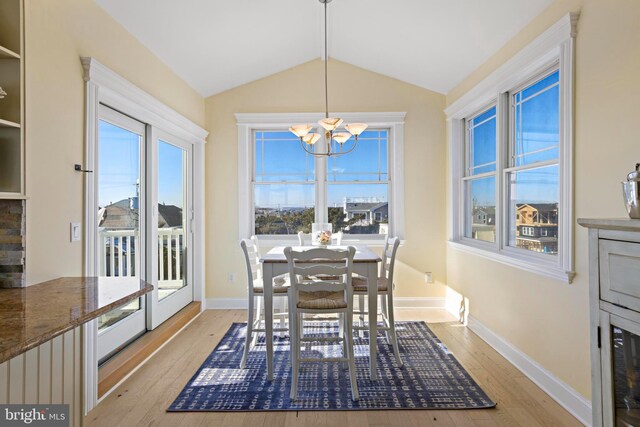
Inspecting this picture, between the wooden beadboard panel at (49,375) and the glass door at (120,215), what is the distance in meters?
1.17

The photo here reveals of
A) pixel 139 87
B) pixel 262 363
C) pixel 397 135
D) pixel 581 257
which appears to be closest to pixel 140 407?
pixel 262 363

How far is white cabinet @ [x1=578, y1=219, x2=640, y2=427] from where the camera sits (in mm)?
1396

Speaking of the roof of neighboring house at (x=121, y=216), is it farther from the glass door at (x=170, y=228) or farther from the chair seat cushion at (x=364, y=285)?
the chair seat cushion at (x=364, y=285)

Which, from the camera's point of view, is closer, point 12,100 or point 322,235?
point 12,100

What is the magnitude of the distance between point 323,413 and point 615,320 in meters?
1.71

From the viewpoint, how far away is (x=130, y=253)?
129 inches

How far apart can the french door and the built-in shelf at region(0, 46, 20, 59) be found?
0.87 m

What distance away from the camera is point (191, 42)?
3529mm

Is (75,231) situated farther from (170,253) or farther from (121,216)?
(170,253)

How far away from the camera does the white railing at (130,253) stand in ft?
9.77

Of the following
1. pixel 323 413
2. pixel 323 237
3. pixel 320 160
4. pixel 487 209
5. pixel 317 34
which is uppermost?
pixel 317 34

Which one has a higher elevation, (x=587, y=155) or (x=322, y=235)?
(x=587, y=155)

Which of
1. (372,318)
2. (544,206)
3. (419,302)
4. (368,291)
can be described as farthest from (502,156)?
(419,302)

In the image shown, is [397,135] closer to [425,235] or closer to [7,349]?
[425,235]
